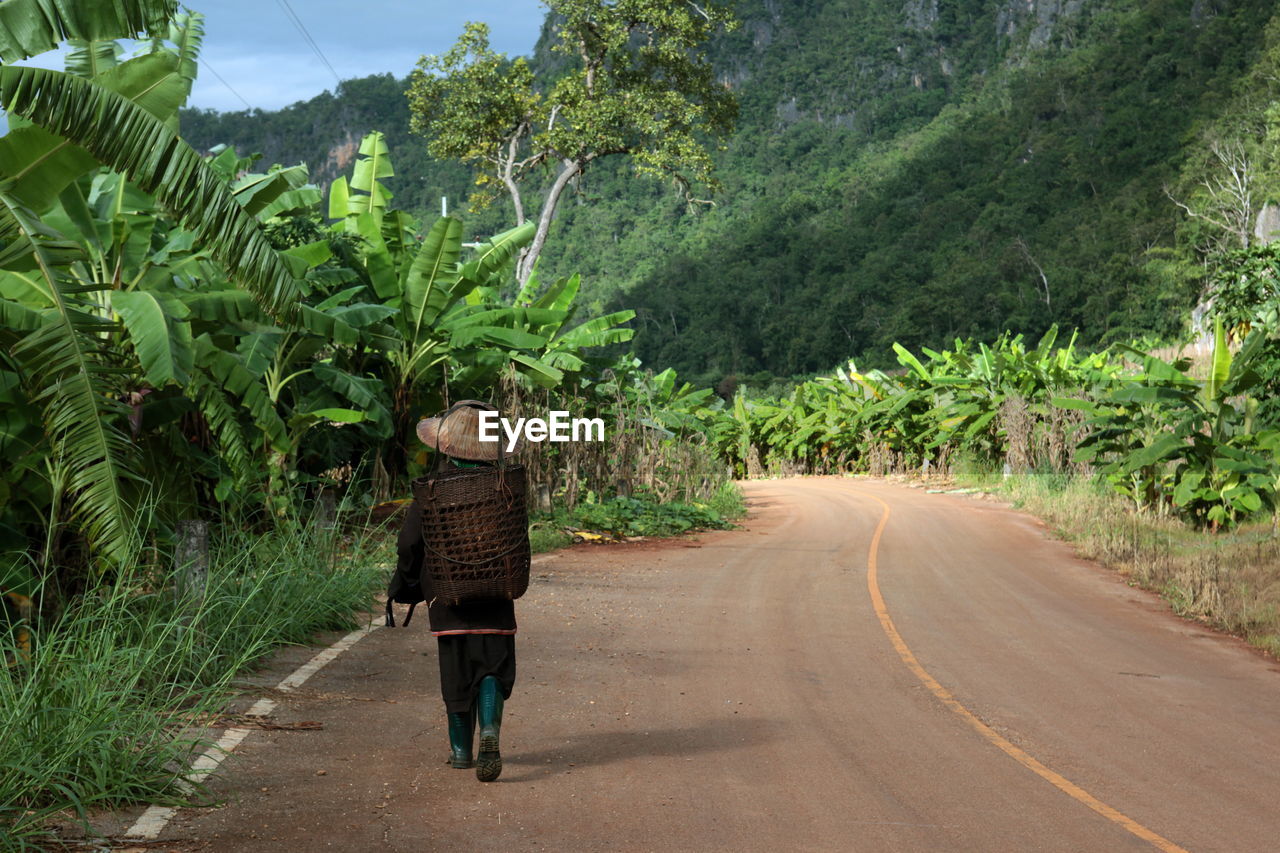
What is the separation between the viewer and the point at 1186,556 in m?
15.7

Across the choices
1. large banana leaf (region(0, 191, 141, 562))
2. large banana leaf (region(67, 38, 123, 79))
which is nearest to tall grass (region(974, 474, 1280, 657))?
large banana leaf (region(0, 191, 141, 562))

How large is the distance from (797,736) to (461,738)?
2086 mm

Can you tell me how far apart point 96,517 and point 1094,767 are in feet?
20.1

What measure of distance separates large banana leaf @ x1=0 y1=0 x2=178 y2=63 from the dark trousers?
4.12 m

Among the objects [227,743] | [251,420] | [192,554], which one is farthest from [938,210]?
[227,743]

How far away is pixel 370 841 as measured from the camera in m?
5.62

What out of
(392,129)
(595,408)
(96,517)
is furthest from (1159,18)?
(96,517)

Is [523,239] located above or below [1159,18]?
below

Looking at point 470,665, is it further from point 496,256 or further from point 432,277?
point 496,256

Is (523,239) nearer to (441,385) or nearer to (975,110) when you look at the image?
(441,385)

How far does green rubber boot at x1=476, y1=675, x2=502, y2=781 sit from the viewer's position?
258 inches

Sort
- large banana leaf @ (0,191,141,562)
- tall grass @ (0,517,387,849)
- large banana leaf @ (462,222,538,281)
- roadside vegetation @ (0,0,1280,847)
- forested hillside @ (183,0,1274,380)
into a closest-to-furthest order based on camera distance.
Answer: tall grass @ (0,517,387,849), roadside vegetation @ (0,0,1280,847), large banana leaf @ (0,191,141,562), large banana leaf @ (462,222,538,281), forested hillside @ (183,0,1274,380)

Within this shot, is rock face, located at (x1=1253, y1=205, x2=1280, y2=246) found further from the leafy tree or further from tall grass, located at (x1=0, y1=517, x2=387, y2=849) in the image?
tall grass, located at (x1=0, y1=517, x2=387, y2=849)

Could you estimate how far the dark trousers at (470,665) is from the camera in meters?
6.75
